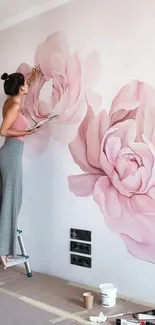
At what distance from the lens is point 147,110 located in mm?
2826

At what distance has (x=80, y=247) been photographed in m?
3.27

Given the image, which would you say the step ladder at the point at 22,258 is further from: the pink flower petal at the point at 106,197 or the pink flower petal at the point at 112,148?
the pink flower petal at the point at 112,148

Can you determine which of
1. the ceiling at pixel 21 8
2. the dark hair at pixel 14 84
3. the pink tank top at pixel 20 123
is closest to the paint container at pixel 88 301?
the pink tank top at pixel 20 123

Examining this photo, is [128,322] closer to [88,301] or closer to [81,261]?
[88,301]

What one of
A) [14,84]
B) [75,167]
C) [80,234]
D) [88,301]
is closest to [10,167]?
[75,167]

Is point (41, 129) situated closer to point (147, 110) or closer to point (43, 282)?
point (147, 110)

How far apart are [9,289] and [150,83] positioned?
1.92 meters

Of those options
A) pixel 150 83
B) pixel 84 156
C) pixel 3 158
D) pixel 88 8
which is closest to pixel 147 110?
pixel 150 83

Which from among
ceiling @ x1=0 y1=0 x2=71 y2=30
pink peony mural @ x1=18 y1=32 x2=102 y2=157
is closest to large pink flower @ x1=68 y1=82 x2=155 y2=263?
Result: pink peony mural @ x1=18 y1=32 x2=102 y2=157

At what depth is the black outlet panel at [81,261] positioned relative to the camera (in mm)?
3201

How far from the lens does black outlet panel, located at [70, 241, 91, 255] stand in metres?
3.20

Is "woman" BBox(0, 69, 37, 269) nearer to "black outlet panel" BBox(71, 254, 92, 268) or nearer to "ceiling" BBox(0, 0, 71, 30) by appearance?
"black outlet panel" BBox(71, 254, 92, 268)

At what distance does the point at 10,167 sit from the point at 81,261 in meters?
0.96

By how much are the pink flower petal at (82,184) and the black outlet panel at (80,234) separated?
0.30 meters
